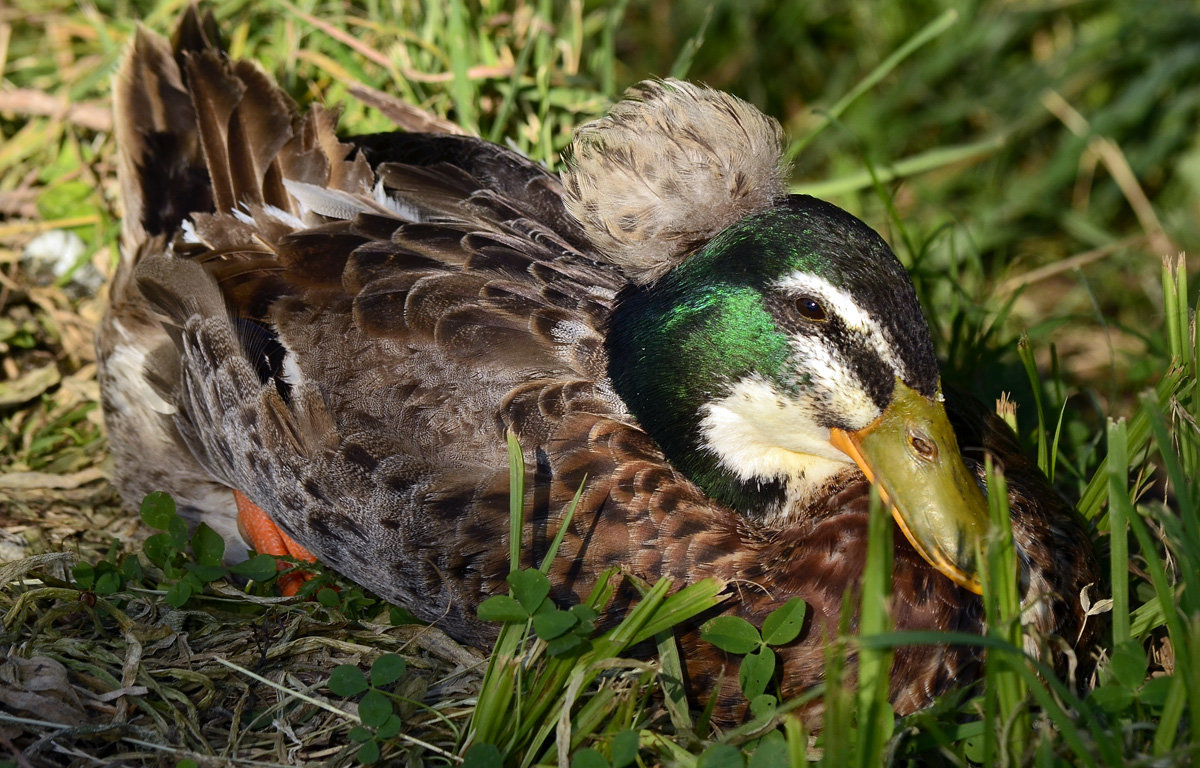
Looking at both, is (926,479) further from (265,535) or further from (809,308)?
(265,535)

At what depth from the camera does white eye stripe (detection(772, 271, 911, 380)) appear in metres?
2.25

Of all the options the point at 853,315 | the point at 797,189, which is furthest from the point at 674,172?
the point at 797,189

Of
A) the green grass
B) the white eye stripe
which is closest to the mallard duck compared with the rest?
the white eye stripe

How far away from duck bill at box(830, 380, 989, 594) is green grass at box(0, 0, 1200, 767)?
0.24 m

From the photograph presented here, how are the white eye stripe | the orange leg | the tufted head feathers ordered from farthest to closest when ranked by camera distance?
the orange leg < the tufted head feathers < the white eye stripe

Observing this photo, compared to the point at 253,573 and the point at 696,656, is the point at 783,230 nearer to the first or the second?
the point at 696,656

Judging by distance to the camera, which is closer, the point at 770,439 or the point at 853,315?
the point at 853,315

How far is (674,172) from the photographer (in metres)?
2.56

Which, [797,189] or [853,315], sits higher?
[853,315]

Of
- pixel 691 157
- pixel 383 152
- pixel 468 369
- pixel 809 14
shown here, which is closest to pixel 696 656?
pixel 468 369

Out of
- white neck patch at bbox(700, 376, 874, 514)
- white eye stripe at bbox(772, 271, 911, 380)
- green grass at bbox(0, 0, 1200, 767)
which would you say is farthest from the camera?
white neck patch at bbox(700, 376, 874, 514)

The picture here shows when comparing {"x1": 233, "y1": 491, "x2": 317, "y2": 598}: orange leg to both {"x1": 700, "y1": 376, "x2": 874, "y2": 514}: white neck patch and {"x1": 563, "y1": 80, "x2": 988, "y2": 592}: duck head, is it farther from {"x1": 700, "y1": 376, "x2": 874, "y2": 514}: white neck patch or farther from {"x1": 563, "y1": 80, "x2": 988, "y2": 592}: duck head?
{"x1": 700, "y1": 376, "x2": 874, "y2": 514}: white neck patch

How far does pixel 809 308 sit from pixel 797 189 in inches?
68.2

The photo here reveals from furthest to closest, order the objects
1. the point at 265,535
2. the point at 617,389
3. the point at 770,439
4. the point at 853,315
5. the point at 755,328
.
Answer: the point at 265,535, the point at 617,389, the point at 770,439, the point at 755,328, the point at 853,315
